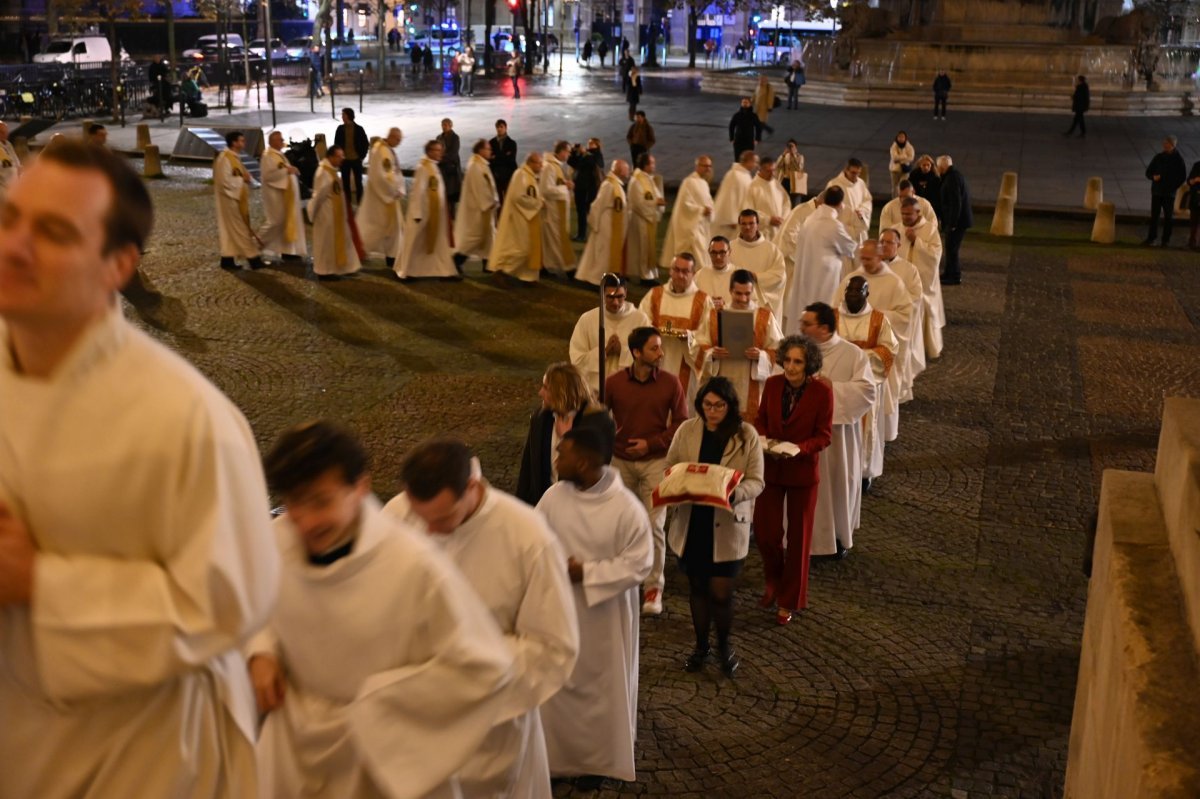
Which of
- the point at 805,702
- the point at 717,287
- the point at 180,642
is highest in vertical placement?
the point at 180,642

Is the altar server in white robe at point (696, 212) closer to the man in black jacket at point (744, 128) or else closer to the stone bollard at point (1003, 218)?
the stone bollard at point (1003, 218)

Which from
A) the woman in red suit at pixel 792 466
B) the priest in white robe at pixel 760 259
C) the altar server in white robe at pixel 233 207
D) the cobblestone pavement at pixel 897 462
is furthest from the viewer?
the altar server in white robe at pixel 233 207

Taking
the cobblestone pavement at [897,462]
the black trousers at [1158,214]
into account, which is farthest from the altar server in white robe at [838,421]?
the black trousers at [1158,214]

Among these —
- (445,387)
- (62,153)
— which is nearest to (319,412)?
(445,387)

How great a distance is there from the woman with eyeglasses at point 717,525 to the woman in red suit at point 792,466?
1.60ft

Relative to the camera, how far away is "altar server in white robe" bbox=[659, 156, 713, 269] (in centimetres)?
1639

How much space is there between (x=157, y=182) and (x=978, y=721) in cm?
2223

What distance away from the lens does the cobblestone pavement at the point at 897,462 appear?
20.7 ft

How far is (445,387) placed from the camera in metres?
12.1

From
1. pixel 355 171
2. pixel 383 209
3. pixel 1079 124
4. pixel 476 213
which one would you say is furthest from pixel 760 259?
pixel 1079 124

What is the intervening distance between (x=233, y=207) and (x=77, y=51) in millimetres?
34215

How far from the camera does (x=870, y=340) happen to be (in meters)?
9.31

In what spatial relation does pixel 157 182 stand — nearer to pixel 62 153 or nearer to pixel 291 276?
pixel 291 276

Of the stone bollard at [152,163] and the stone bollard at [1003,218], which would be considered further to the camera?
the stone bollard at [152,163]
